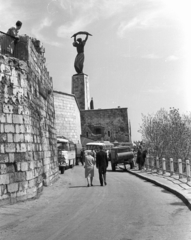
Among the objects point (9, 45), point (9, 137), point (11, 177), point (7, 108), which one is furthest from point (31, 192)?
point (9, 45)

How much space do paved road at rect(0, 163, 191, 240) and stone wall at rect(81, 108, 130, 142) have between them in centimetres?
4364

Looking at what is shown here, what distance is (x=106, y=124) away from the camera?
54406 millimetres

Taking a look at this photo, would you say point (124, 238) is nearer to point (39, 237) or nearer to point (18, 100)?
point (39, 237)

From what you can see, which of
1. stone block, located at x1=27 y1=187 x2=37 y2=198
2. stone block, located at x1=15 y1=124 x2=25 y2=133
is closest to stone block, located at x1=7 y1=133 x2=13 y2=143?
stone block, located at x1=15 y1=124 x2=25 y2=133

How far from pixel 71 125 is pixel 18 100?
83.2ft

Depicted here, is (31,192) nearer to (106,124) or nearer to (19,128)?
(19,128)

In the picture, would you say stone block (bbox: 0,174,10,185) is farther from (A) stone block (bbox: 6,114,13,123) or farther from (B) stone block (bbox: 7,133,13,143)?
(A) stone block (bbox: 6,114,13,123)

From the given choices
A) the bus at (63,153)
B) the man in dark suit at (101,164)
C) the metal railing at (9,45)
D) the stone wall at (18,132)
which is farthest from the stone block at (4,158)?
the bus at (63,153)

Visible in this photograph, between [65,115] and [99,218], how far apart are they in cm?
2758

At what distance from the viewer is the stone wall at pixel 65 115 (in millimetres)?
32781

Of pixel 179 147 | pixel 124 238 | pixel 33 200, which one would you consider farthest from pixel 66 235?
pixel 179 147

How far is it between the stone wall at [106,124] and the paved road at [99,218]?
1718 inches

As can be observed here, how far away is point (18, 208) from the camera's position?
835 centimetres

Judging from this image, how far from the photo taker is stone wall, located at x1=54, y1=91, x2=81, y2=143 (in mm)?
32781
